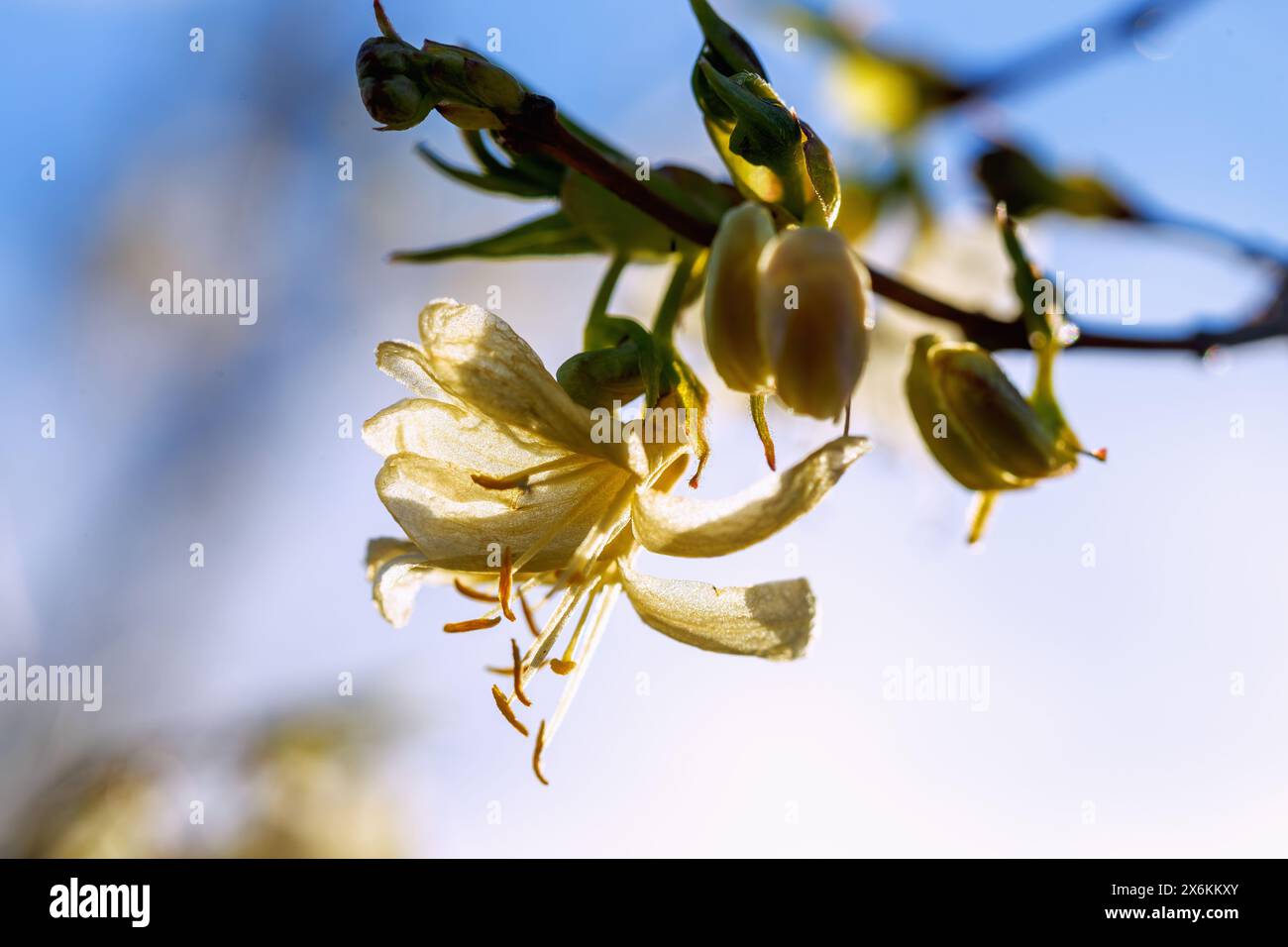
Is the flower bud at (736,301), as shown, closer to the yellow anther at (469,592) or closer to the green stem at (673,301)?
the green stem at (673,301)

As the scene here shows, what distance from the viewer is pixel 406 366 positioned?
97 centimetres

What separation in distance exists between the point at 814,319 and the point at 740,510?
20 cm

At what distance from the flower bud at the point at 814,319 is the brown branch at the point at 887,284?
0.74 ft

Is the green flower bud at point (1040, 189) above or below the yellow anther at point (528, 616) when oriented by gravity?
above

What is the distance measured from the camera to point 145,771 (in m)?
2.29

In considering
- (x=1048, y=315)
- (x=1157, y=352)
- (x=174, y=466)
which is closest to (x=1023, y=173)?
(x=1157, y=352)

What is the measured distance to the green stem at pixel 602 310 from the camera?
3.18 feet

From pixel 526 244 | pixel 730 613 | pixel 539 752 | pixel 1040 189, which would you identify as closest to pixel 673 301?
pixel 526 244

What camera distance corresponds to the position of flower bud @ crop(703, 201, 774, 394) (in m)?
0.71

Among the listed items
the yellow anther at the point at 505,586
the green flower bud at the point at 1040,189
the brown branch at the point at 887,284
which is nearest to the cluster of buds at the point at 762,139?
the brown branch at the point at 887,284

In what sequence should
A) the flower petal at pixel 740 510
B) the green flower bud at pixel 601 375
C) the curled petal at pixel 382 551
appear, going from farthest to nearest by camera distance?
the curled petal at pixel 382 551 < the green flower bud at pixel 601 375 < the flower petal at pixel 740 510

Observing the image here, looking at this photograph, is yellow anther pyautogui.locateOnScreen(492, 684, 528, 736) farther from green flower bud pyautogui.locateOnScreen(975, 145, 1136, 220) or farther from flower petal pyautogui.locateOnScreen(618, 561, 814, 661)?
green flower bud pyautogui.locateOnScreen(975, 145, 1136, 220)

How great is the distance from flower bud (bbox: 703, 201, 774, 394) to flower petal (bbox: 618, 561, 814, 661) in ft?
0.67

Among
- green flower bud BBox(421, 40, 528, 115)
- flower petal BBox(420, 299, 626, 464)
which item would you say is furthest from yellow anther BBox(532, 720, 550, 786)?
green flower bud BBox(421, 40, 528, 115)
